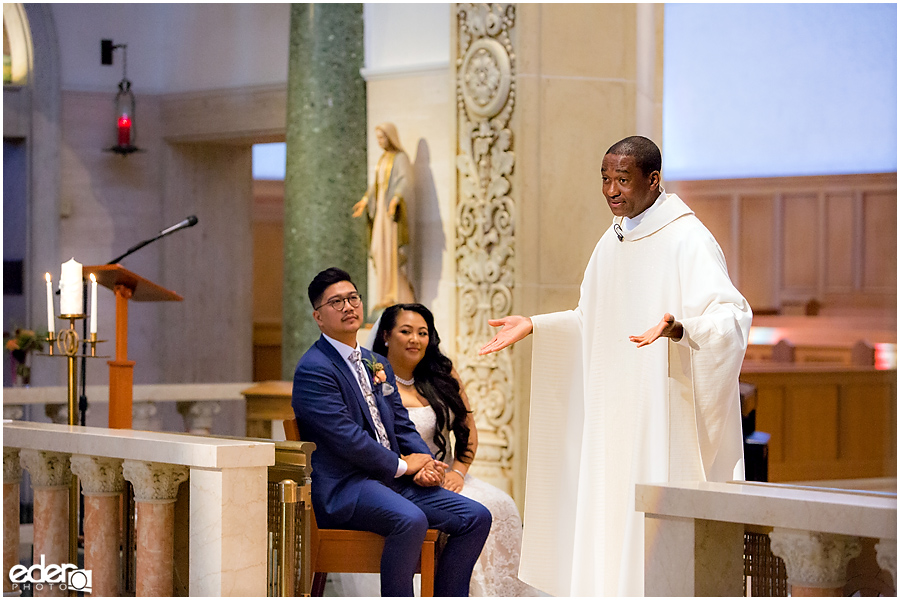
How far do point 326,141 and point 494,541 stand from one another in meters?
3.59

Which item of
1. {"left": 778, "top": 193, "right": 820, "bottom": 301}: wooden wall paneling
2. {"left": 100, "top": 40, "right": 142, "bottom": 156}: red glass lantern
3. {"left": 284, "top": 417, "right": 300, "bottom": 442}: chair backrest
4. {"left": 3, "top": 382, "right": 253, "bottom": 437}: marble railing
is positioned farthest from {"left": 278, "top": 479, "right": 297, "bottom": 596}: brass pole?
{"left": 778, "top": 193, "right": 820, "bottom": 301}: wooden wall paneling

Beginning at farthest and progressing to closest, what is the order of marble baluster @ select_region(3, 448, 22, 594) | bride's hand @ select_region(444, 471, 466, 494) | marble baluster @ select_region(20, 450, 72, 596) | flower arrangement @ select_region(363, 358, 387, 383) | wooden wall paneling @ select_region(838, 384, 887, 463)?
1. wooden wall paneling @ select_region(838, 384, 887, 463)
2. bride's hand @ select_region(444, 471, 466, 494)
3. flower arrangement @ select_region(363, 358, 387, 383)
4. marble baluster @ select_region(3, 448, 22, 594)
5. marble baluster @ select_region(20, 450, 72, 596)

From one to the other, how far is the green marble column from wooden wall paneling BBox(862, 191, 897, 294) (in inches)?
280

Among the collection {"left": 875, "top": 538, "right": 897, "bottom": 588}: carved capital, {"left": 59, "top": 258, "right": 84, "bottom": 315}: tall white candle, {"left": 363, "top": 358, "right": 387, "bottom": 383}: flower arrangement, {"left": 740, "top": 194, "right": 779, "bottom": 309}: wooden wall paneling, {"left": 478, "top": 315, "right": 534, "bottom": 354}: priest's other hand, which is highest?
{"left": 740, "top": 194, "right": 779, "bottom": 309}: wooden wall paneling

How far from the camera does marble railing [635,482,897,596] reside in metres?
2.52

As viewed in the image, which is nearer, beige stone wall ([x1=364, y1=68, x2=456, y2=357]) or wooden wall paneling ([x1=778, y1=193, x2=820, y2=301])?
beige stone wall ([x1=364, y1=68, x2=456, y2=357])

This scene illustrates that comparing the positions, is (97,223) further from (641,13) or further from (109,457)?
(109,457)

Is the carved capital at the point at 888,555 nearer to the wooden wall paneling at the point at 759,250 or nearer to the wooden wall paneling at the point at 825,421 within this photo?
the wooden wall paneling at the point at 825,421

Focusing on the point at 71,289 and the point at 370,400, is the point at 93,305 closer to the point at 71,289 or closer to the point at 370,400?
the point at 71,289

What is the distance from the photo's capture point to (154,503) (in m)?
3.56

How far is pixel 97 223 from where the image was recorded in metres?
9.62

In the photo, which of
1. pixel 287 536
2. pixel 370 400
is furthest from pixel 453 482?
pixel 287 536

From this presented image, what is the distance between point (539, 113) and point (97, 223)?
15.7 ft

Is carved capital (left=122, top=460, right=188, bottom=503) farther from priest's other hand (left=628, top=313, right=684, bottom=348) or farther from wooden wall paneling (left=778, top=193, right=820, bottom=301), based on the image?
wooden wall paneling (left=778, top=193, right=820, bottom=301)
